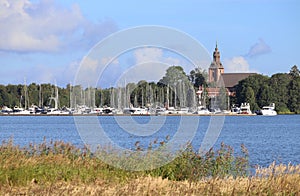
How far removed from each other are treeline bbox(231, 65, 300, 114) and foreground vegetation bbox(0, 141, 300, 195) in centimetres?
14029

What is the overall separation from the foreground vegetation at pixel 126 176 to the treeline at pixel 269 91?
140 m

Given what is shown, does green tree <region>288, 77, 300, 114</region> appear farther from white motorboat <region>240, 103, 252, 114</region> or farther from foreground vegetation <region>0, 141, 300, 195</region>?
foreground vegetation <region>0, 141, 300, 195</region>

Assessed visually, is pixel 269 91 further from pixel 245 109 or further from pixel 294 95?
pixel 294 95

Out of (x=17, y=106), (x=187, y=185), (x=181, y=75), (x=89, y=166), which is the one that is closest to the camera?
(x=187, y=185)

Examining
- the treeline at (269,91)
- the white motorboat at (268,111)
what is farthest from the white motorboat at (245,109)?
the white motorboat at (268,111)

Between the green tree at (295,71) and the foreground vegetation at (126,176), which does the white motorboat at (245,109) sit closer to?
the green tree at (295,71)

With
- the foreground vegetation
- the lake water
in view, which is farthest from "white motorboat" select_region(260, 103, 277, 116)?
the foreground vegetation

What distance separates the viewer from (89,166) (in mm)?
22562

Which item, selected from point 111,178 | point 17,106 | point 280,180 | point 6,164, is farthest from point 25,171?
point 17,106

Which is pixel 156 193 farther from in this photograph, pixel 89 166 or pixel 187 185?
pixel 89 166

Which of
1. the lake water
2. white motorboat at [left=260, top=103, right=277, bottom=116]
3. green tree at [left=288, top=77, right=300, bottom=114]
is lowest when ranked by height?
the lake water

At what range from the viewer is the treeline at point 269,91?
539ft

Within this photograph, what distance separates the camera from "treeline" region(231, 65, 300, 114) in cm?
16438

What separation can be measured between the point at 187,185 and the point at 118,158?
563 cm
